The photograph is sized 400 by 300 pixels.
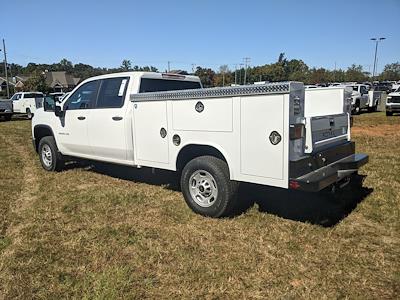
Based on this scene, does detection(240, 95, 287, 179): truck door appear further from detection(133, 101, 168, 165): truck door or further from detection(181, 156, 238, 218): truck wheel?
detection(133, 101, 168, 165): truck door

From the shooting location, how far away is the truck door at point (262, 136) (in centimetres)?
401

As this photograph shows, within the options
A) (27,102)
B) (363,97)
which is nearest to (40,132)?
(363,97)

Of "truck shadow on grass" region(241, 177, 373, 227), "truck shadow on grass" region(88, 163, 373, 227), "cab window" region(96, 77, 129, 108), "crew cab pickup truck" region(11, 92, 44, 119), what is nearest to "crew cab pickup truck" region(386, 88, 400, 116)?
"truck shadow on grass" region(88, 163, 373, 227)

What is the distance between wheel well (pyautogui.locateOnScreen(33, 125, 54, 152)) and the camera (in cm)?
789

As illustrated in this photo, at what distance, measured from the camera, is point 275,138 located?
4066 mm

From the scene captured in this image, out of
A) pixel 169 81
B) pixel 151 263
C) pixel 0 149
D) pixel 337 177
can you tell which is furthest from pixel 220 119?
pixel 0 149

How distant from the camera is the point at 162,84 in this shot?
6414mm

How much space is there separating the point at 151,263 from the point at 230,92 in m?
2.08

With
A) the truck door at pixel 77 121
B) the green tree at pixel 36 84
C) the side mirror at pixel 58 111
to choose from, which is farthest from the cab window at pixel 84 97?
the green tree at pixel 36 84

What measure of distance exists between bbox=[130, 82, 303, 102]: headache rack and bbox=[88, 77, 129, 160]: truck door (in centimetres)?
68

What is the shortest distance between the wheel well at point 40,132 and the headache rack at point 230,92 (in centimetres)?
331

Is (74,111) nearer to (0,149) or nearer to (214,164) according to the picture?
(214,164)

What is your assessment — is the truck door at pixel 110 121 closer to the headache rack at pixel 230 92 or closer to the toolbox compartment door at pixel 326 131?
the headache rack at pixel 230 92

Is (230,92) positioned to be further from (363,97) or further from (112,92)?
(363,97)
